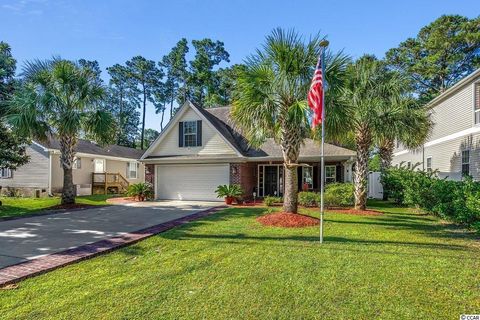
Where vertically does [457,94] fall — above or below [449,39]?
below

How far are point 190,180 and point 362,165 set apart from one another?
33.4ft

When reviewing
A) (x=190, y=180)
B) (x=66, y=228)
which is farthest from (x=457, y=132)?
(x=66, y=228)

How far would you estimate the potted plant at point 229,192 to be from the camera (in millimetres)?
16391

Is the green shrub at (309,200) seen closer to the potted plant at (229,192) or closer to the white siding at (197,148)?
the potted plant at (229,192)

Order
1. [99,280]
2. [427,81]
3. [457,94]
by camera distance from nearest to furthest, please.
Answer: [99,280] → [457,94] → [427,81]

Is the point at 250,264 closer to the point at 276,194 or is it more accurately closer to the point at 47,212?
the point at 47,212

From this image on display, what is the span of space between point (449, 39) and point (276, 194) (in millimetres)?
27013

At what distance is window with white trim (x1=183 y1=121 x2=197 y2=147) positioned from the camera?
18.4 meters

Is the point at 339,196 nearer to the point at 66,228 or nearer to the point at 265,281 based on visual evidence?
the point at 265,281

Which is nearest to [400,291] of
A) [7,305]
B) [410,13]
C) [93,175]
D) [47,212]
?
[7,305]

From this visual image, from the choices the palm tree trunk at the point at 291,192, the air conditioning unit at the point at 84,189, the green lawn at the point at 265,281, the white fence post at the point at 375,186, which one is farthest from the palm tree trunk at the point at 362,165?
the air conditioning unit at the point at 84,189

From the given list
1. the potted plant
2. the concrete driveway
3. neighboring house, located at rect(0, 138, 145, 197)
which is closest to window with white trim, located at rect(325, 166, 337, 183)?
the potted plant

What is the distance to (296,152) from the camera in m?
10.5

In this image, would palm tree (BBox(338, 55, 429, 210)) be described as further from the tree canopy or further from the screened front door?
the tree canopy
